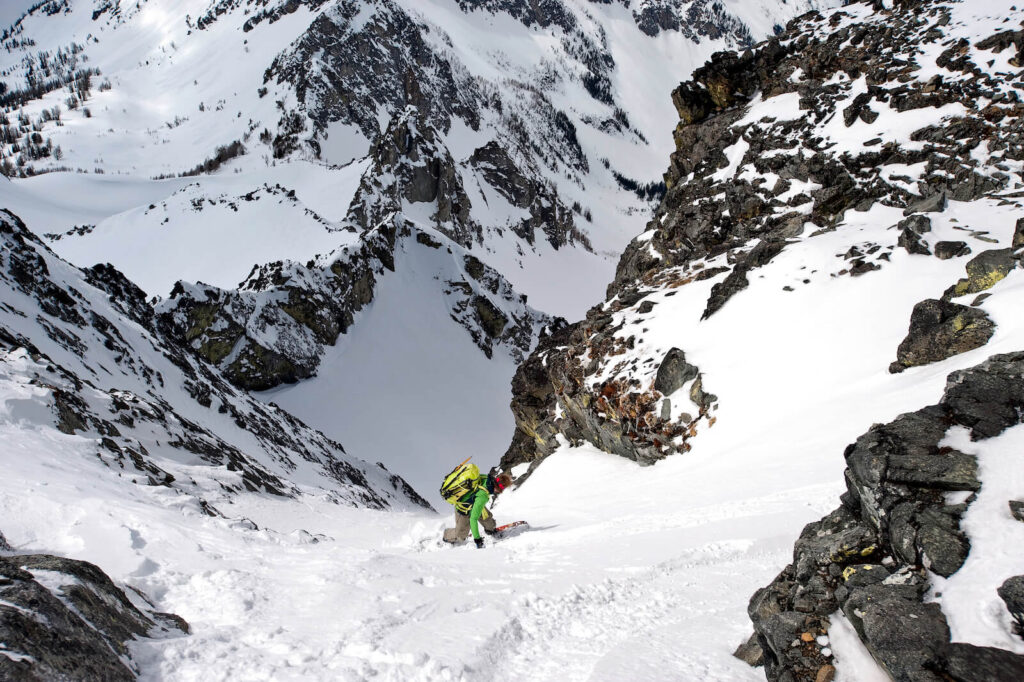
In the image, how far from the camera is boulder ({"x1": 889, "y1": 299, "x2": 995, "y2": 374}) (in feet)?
38.7

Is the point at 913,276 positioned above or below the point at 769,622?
below

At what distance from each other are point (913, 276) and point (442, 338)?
176 ft

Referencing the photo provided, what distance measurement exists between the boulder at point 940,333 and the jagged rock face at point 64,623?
46.2ft

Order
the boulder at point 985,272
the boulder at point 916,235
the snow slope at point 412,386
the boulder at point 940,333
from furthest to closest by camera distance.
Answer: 1. the snow slope at point 412,386
2. the boulder at point 916,235
3. the boulder at point 985,272
4. the boulder at point 940,333

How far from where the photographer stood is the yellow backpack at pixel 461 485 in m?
9.73

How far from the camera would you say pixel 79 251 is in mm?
65062

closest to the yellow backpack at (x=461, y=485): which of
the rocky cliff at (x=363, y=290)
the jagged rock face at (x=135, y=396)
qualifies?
the jagged rock face at (x=135, y=396)

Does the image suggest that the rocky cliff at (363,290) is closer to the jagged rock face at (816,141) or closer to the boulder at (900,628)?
the jagged rock face at (816,141)

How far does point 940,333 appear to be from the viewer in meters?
12.3

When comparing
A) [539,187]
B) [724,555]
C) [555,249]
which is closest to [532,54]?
[539,187]

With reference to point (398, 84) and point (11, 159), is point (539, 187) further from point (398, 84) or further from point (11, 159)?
point (11, 159)

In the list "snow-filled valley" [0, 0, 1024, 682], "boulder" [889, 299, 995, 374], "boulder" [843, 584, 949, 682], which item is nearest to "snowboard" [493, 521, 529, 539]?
"snow-filled valley" [0, 0, 1024, 682]

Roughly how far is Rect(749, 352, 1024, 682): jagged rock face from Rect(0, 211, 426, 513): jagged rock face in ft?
31.0

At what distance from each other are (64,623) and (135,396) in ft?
57.3
